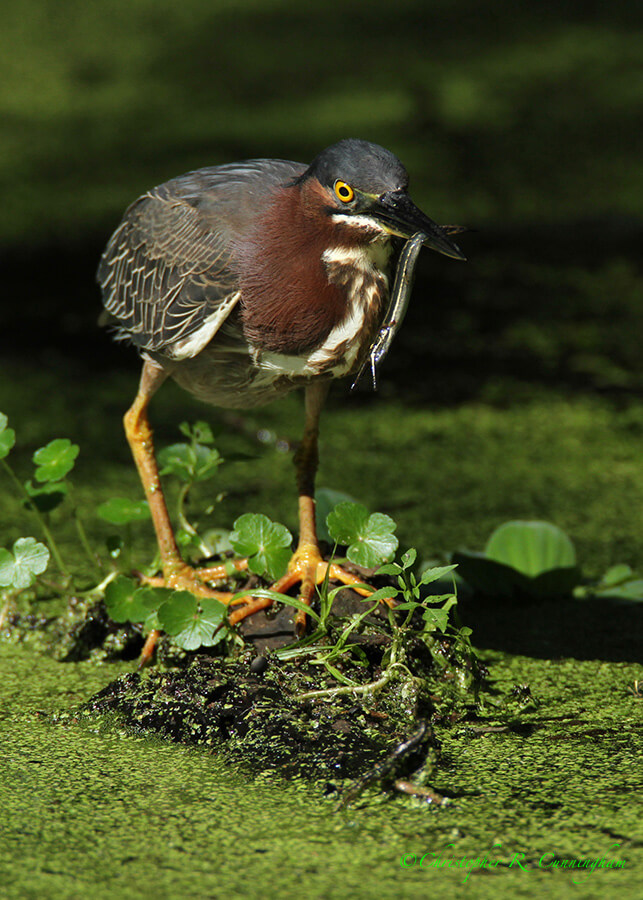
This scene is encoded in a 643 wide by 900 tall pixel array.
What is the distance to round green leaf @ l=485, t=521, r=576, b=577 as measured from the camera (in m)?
2.60

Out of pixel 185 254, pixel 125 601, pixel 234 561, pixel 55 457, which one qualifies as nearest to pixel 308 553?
pixel 234 561

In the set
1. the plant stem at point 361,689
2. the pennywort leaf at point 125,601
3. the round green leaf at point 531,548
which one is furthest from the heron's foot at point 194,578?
the round green leaf at point 531,548

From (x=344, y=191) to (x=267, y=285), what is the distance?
0.26 metres

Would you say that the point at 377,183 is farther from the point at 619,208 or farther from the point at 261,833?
the point at 619,208

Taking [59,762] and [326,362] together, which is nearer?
[59,762]

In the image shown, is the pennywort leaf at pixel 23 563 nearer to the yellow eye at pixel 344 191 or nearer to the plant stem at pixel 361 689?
the plant stem at pixel 361 689

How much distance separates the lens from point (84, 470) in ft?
10.9

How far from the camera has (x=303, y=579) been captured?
2242mm

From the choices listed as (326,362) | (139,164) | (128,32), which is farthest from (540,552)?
(128,32)

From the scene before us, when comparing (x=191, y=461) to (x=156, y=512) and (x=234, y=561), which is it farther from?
(x=234, y=561)

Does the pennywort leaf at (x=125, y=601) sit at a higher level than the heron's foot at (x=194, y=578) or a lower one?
higher

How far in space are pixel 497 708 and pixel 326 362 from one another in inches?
30.8

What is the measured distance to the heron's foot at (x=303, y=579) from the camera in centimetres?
215

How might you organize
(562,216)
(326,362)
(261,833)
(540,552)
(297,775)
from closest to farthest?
(261,833), (297,775), (326,362), (540,552), (562,216)
